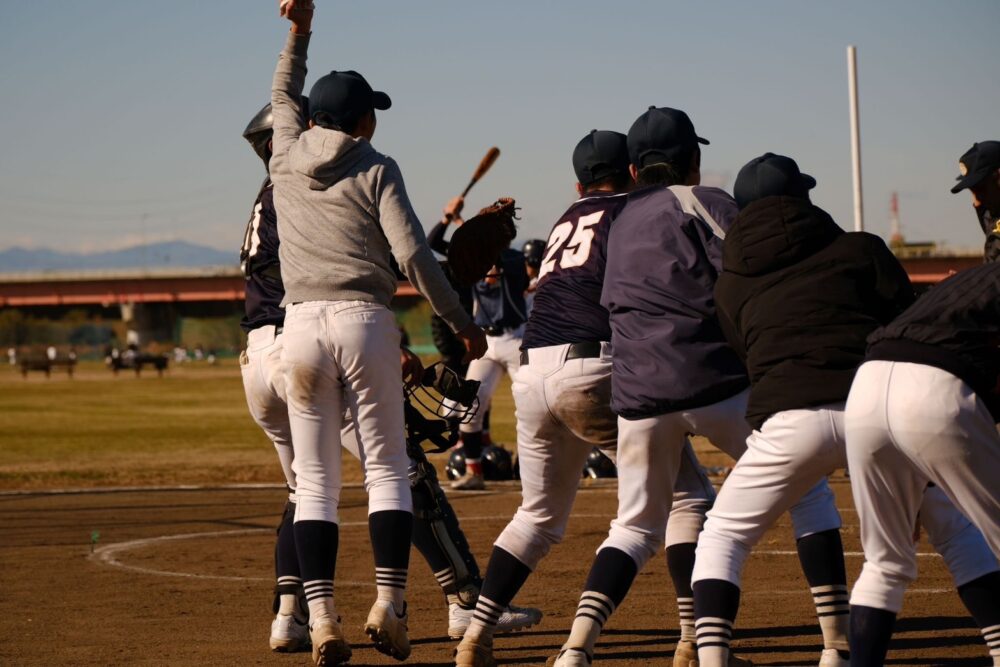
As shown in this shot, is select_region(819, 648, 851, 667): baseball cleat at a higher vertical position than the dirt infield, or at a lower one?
higher

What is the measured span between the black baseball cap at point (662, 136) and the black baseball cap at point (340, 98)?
124cm

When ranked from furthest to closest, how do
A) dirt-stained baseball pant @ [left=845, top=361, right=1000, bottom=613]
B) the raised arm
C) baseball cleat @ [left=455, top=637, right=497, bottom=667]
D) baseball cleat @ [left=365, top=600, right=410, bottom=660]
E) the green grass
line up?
the green grass, the raised arm, baseball cleat @ [left=365, top=600, right=410, bottom=660], baseball cleat @ [left=455, top=637, right=497, bottom=667], dirt-stained baseball pant @ [left=845, top=361, right=1000, bottom=613]

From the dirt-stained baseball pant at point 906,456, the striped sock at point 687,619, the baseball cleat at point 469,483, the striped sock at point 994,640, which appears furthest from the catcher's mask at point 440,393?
the baseball cleat at point 469,483

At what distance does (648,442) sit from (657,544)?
453 mm

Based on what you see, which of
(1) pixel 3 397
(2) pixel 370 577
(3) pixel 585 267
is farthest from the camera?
(1) pixel 3 397

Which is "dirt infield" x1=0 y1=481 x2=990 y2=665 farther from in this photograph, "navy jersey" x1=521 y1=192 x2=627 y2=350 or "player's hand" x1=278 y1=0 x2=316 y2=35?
"player's hand" x1=278 y1=0 x2=316 y2=35

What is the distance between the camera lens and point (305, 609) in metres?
7.28

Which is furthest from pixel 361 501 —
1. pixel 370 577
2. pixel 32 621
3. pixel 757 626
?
pixel 757 626

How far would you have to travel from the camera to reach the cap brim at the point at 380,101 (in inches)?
266

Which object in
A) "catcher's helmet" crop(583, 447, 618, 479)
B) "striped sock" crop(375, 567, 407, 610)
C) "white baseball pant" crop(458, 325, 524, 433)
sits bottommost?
"catcher's helmet" crop(583, 447, 618, 479)

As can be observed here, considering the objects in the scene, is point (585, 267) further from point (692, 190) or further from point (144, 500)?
point (144, 500)

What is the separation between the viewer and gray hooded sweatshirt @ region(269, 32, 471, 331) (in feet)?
21.2

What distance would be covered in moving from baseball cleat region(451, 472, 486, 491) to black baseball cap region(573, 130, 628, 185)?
8541 mm

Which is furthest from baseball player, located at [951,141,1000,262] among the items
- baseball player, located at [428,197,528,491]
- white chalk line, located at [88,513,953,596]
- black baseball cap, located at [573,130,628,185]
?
baseball player, located at [428,197,528,491]
